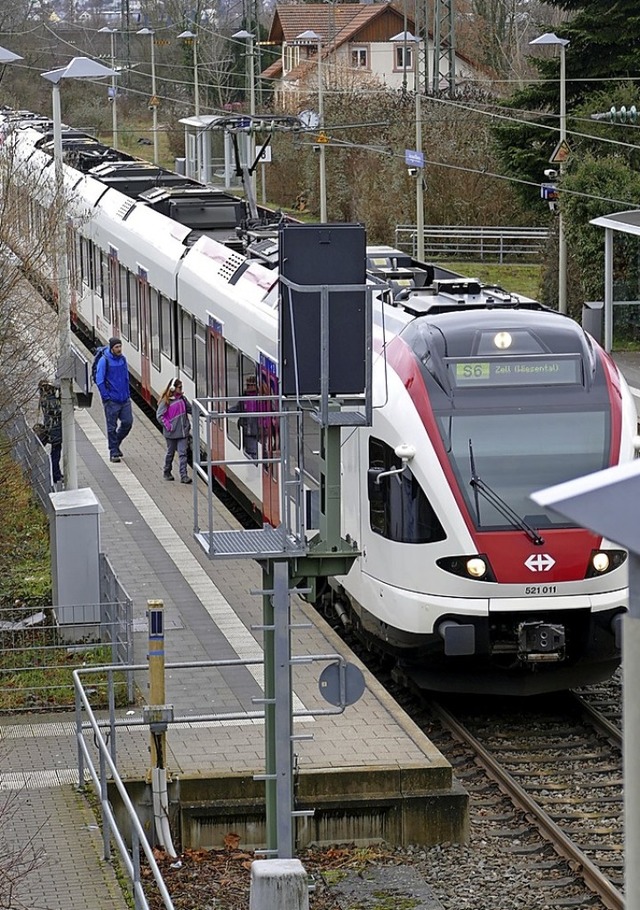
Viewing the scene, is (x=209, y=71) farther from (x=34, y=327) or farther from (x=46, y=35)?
(x=34, y=327)

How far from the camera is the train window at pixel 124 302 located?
25.7 meters

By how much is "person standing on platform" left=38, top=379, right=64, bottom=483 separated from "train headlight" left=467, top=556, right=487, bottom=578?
7549 mm

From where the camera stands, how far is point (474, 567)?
1184 cm

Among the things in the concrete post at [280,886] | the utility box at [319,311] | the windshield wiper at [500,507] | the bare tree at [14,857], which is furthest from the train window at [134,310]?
the concrete post at [280,886]

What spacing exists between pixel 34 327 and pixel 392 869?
8.40m

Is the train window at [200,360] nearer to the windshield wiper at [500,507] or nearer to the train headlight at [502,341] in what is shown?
the train headlight at [502,341]

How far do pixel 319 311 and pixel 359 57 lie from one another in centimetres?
7802

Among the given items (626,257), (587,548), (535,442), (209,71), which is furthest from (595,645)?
(209,71)

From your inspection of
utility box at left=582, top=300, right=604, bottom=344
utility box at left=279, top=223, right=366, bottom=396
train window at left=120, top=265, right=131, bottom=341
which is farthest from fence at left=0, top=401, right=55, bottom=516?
utility box at left=582, top=300, right=604, bottom=344

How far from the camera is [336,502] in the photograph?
8.93 m

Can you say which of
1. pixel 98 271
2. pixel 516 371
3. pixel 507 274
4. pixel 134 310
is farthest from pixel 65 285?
pixel 507 274

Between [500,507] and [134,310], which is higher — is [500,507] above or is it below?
below

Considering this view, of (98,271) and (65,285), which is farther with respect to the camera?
(98,271)

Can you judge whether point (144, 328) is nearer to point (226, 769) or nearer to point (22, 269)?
point (22, 269)
